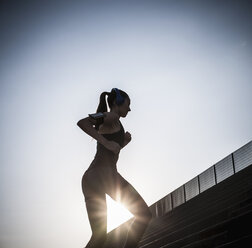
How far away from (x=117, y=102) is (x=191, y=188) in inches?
396

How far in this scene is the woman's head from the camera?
101 inches

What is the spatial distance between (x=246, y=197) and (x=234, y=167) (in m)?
6.05

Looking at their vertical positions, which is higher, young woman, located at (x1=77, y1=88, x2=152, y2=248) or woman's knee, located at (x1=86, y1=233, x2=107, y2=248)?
young woman, located at (x1=77, y1=88, x2=152, y2=248)

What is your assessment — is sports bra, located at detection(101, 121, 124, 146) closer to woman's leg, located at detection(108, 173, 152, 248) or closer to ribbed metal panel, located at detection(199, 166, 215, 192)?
woman's leg, located at detection(108, 173, 152, 248)

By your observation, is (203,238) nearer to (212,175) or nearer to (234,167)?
(234,167)

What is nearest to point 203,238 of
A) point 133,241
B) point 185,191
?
point 133,241

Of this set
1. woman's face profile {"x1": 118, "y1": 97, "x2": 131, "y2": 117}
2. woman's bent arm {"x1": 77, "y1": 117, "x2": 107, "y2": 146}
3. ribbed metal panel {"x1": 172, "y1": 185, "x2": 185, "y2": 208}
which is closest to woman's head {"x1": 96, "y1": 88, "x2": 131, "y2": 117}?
woman's face profile {"x1": 118, "y1": 97, "x2": 131, "y2": 117}

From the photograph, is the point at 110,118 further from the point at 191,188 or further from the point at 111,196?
the point at 191,188

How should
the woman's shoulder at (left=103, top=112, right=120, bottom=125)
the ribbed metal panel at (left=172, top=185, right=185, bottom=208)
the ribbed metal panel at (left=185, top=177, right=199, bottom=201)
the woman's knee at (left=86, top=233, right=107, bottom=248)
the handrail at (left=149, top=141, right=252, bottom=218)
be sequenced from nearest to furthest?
the woman's knee at (left=86, top=233, right=107, bottom=248)
the woman's shoulder at (left=103, top=112, right=120, bottom=125)
the handrail at (left=149, top=141, right=252, bottom=218)
the ribbed metal panel at (left=185, top=177, right=199, bottom=201)
the ribbed metal panel at (left=172, top=185, right=185, bottom=208)

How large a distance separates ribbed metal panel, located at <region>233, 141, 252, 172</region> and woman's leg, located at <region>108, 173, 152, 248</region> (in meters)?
8.04

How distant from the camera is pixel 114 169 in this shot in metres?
2.32

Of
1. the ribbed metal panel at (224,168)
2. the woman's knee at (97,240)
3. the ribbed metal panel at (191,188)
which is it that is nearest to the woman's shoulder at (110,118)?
the woman's knee at (97,240)

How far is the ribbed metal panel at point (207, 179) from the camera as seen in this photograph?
10805 millimetres

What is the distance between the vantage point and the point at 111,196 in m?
2.25
